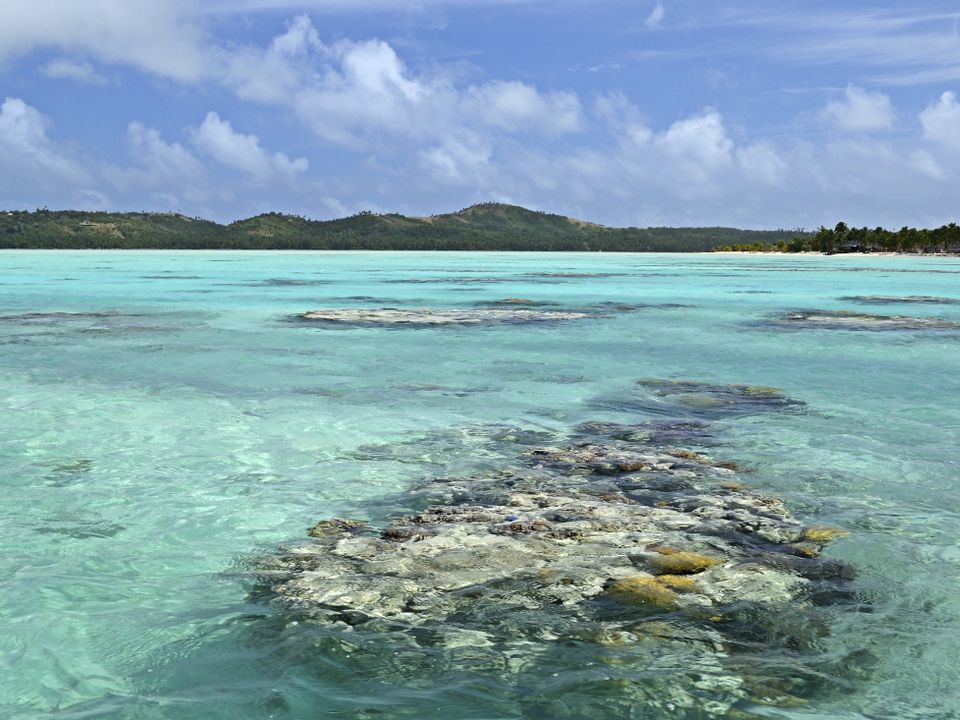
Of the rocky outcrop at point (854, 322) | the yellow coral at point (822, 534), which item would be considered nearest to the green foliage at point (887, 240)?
the rocky outcrop at point (854, 322)

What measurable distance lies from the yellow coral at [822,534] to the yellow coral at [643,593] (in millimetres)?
1622

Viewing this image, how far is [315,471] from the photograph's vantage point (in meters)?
8.71

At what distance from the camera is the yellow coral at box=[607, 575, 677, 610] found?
17.7 feet

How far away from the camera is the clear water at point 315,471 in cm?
462

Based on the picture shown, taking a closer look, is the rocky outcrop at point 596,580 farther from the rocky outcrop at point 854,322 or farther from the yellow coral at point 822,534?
the rocky outcrop at point 854,322

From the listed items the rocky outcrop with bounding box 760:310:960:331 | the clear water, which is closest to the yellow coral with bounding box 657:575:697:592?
the clear water

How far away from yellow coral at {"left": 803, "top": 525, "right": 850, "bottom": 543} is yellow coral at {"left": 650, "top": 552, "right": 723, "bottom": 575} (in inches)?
40.6

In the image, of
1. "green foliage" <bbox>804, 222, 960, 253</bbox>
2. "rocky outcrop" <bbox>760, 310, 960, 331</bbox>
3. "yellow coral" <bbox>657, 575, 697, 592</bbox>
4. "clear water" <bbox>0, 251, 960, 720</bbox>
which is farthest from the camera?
"green foliage" <bbox>804, 222, 960, 253</bbox>

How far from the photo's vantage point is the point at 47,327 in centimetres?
2186

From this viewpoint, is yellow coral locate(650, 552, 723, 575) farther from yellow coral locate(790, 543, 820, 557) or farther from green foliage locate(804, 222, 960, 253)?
green foliage locate(804, 222, 960, 253)

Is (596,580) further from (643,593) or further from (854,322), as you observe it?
(854,322)

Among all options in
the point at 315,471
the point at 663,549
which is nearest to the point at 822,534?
the point at 663,549

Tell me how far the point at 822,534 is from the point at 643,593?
6.40ft

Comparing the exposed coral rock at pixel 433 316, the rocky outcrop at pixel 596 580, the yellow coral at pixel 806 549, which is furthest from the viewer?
the exposed coral rock at pixel 433 316
